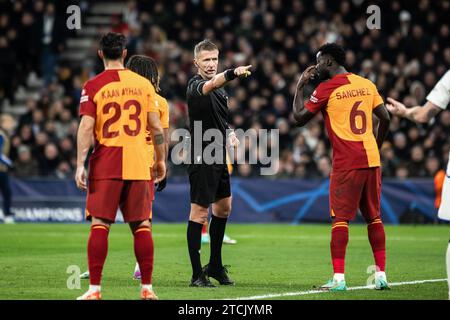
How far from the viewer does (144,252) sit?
822cm

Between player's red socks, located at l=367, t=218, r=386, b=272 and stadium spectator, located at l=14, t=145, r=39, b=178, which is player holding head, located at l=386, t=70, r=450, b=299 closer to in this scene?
player's red socks, located at l=367, t=218, r=386, b=272

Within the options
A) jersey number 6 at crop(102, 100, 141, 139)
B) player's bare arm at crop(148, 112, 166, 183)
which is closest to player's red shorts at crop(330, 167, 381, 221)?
player's bare arm at crop(148, 112, 166, 183)

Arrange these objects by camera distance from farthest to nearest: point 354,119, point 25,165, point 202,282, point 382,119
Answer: point 25,165 → point 202,282 → point 382,119 → point 354,119

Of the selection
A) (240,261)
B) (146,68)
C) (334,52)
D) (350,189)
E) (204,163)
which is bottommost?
(240,261)

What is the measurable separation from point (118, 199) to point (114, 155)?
0.38 m

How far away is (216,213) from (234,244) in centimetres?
539

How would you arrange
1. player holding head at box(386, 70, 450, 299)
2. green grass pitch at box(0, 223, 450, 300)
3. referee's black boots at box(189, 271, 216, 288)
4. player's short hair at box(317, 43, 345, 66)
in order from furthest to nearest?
referee's black boots at box(189, 271, 216, 288), player's short hair at box(317, 43, 345, 66), green grass pitch at box(0, 223, 450, 300), player holding head at box(386, 70, 450, 299)

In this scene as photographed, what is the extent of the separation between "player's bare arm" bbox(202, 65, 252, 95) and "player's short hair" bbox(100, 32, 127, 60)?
1217 millimetres

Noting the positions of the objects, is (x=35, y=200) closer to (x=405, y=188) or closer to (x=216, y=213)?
(x=405, y=188)

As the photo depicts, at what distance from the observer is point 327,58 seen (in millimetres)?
9602

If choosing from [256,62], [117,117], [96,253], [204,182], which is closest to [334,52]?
[204,182]

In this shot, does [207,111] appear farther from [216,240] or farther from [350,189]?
[350,189]

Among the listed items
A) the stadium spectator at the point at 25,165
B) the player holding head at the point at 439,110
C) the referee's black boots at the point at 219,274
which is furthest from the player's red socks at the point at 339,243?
the stadium spectator at the point at 25,165

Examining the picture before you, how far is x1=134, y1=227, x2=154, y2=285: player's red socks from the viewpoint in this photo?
8.20 m
